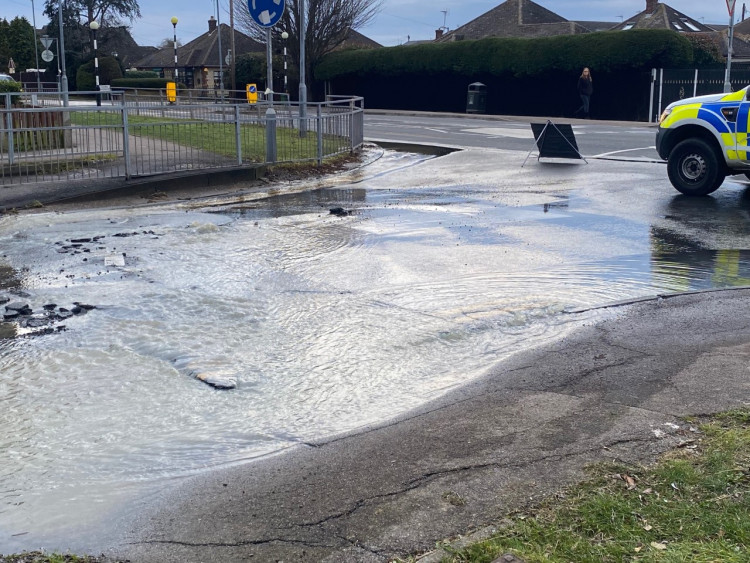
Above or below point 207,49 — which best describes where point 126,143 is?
below

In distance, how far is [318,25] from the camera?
1906 inches

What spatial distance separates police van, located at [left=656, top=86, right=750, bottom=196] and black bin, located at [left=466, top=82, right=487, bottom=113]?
89.4ft

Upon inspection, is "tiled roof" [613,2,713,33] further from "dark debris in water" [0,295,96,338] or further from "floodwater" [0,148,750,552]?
"dark debris in water" [0,295,96,338]

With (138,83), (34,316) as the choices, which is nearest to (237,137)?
(34,316)

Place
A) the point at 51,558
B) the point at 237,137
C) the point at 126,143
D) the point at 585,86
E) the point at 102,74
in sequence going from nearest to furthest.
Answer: the point at 51,558 < the point at 126,143 < the point at 237,137 < the point at 585,86 < the point at 102,74

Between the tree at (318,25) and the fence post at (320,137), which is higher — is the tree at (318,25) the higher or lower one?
the higher one

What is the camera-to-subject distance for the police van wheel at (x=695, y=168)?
42.1 feet

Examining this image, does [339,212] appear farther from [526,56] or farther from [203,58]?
[203,58]

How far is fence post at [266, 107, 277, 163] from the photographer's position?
15.4 m

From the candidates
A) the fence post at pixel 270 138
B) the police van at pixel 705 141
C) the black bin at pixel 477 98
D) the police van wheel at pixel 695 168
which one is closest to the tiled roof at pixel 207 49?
the black bin at pixel 477 98

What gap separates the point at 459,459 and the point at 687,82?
33.2m

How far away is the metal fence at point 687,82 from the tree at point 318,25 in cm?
1981

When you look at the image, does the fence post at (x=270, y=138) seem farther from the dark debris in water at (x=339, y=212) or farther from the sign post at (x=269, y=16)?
the dark debris in water at (x=339, y=212)

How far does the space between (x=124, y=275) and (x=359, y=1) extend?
4316 cm
